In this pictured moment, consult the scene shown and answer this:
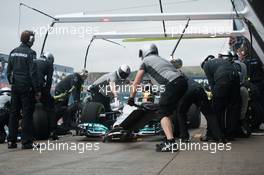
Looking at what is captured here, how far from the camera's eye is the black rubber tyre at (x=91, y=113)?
9508 millimetres

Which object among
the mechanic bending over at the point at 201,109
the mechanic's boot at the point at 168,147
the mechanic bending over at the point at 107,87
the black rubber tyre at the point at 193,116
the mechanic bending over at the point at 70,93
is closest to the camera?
the mechanic's boot at the point at 168,147

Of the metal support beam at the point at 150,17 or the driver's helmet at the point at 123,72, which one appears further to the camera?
the metal support beam at the point at 150,17

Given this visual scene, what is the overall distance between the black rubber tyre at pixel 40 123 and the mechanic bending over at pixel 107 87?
4.27 ft

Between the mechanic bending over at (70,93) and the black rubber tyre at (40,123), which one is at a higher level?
the mechanic bending over at (70,93)

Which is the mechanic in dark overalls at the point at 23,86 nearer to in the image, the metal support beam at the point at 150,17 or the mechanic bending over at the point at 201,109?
the mechanic bending over at the point at 201,109

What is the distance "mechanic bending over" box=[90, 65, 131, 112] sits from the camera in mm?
10492

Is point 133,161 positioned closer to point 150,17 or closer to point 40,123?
point 40,123

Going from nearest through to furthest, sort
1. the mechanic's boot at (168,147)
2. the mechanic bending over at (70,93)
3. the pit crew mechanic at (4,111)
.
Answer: the mechanic's boot at (168,147)
the pit crew mechanic at (4,111)
the mechanic bending over at (70,93)

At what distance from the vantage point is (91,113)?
376 inches

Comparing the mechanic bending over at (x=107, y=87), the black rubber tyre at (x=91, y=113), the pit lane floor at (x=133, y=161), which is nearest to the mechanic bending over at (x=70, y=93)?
the mechanic bending over at (x=107, y=87)

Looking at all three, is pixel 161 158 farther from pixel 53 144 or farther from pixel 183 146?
pixel 53 144

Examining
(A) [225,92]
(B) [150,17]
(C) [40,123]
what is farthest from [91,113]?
(B) [150,17]

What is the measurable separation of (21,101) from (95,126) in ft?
5.60

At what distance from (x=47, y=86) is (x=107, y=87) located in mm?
1487
